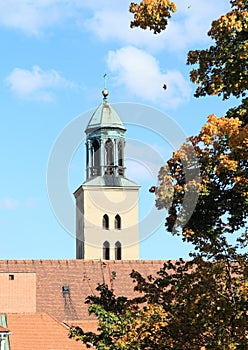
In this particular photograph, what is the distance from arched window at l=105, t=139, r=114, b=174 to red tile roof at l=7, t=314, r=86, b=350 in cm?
3110

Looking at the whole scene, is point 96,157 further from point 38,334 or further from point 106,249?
point 38,334

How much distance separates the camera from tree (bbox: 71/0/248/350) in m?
14.3

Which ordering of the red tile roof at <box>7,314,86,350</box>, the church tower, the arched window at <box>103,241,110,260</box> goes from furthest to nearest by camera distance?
1. the church tower
2. the arched window at <box>103,241,110,260</box>
3. the red tile roof at <box>7,314,86,350</box>

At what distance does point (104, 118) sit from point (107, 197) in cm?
697

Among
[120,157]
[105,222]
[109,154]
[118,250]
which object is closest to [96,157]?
[109,154]

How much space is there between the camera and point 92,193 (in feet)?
268

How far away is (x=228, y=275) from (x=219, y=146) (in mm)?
2959

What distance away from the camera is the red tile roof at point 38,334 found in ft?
145

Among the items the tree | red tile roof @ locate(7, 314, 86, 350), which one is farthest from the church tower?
the tree

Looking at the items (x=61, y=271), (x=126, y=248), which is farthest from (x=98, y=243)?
(x=61, y=271)

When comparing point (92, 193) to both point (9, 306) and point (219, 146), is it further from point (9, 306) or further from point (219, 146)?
point (219, 146)

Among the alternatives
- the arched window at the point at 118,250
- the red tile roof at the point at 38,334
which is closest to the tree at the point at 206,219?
the red tile roof at the point at 38,334

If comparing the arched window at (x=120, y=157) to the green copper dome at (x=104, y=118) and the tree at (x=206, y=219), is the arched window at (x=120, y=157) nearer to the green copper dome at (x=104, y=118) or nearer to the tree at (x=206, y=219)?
the green copper dome at (x=104, y=118)

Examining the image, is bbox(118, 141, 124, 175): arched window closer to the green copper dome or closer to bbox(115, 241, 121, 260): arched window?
the green copper dome
